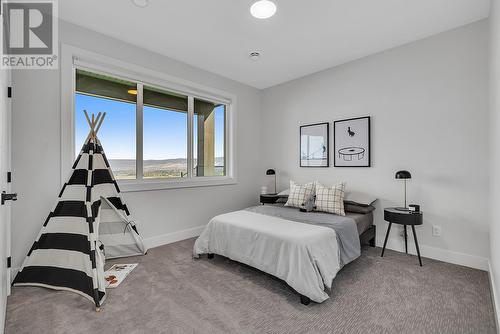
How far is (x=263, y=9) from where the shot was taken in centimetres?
234

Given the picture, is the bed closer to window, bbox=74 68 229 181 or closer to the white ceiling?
window, bbox=74 68 229 181

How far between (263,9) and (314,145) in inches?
87.0

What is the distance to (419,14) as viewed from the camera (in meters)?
2.43

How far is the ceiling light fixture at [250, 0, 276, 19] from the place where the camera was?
2.27 metres

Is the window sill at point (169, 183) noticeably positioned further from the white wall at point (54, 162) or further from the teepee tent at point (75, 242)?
the teepee tent at point (75, 242)

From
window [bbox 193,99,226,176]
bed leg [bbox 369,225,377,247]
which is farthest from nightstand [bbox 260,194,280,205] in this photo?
bed leg [bbox 369,225,377,247]

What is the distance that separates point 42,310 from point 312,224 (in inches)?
95.8

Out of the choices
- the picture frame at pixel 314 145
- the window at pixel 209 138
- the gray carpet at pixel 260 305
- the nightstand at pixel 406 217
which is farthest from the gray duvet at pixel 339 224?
the window at pixel 209 138

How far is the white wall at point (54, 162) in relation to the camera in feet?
7.63

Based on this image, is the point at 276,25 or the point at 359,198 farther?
the point at 359,198

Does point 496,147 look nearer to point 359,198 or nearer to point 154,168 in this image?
point 359,198

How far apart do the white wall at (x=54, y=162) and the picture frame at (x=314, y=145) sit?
1496 millimetres

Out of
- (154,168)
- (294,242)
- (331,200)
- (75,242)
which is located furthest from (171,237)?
(331,200)

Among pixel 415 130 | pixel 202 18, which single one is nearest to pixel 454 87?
pixel 415 130
